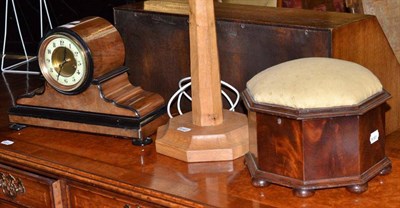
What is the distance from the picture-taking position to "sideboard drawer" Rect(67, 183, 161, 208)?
1842mm

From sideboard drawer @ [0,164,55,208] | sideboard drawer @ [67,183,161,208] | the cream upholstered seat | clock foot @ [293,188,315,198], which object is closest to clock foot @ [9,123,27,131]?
sideboard drawer @ [0,164,55,208]

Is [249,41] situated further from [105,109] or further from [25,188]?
[25,188]

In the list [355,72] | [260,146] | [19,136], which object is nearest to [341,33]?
[355,72]

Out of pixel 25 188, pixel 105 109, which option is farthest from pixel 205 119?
pixel 25 188

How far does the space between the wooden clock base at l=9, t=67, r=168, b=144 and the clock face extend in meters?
0.04

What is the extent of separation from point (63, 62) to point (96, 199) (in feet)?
1.19

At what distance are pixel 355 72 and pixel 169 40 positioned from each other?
Answer: 654 millimetres

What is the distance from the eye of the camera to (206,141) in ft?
6.06

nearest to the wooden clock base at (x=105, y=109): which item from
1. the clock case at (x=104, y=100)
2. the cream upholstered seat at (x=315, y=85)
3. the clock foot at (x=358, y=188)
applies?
the clock case at (x=104, y=100)

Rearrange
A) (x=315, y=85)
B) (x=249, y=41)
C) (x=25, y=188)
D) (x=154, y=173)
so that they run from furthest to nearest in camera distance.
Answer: (x=25, y=188) → (x=249, y=41) → (x=154, y=173) → (x=315, y=85)

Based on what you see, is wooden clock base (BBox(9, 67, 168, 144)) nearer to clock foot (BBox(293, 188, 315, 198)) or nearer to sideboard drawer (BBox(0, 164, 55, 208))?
sideboard drawer (BBox(0, 164, 55, 208))

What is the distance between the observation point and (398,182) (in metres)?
1.69

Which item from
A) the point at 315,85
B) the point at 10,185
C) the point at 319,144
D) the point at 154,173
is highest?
the point at 315,85

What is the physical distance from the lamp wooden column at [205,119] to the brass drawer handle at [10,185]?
43 cm
